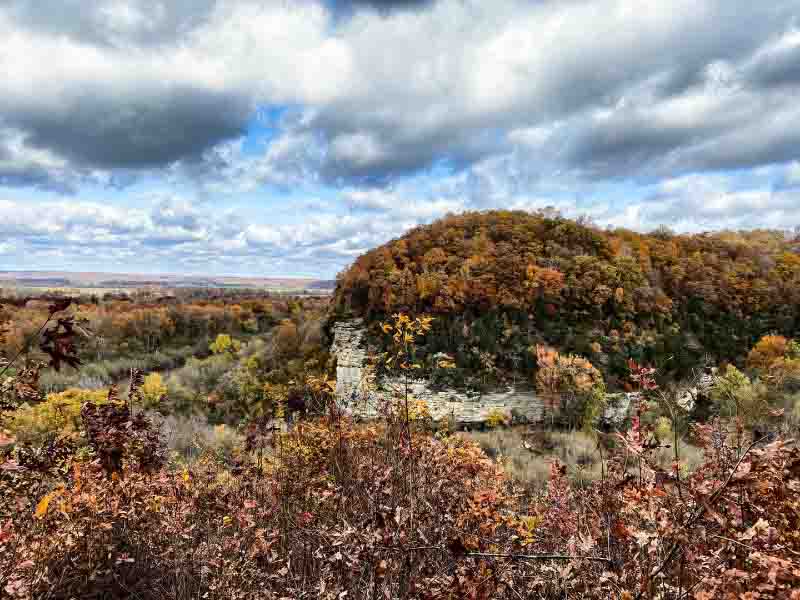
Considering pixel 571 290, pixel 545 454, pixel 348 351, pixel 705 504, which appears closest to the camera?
pixel 705 504

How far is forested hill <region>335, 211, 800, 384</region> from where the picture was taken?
1819 centimetres

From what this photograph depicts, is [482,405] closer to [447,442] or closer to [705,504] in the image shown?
[447,442]

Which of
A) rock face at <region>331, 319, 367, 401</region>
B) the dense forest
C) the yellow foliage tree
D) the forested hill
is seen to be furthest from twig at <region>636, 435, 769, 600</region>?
the yellow foliage tree

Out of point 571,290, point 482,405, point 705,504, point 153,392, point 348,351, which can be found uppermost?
point 571,290

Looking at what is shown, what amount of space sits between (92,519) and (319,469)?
2198mm

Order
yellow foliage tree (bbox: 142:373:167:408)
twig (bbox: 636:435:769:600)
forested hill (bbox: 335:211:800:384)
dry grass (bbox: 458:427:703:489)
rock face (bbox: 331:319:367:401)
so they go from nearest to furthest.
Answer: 1. twig (bbox: 636:435:769:600)
2. dry grass (bbox: 458:427:703:489)
3. yellow foliage tree (bbox: 142:373:167:408)
4. rock face (bbox: 331:319:367:401)
5. forested hill (bbox: 335:211:800:384)

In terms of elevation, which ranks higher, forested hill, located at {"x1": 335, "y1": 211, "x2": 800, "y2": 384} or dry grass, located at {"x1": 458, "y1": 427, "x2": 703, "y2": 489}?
forested hill, located at {"x1": 335, "y1": 211, "x2": 800, "y2": 384}

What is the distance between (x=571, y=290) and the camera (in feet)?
61.6

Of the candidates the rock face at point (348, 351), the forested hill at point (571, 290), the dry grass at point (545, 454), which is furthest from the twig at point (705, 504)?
the forested hill at point (571, 290)

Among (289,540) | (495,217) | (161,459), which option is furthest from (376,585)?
(495,217)

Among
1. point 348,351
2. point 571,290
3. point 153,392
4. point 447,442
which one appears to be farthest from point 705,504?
point 153,392

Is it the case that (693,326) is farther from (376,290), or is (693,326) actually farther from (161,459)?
(161,459)

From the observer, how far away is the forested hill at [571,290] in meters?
18.2

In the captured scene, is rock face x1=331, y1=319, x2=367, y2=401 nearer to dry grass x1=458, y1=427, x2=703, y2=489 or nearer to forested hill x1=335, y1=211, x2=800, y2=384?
forested hill x1=335, y1=211, x2=800, y2=384
